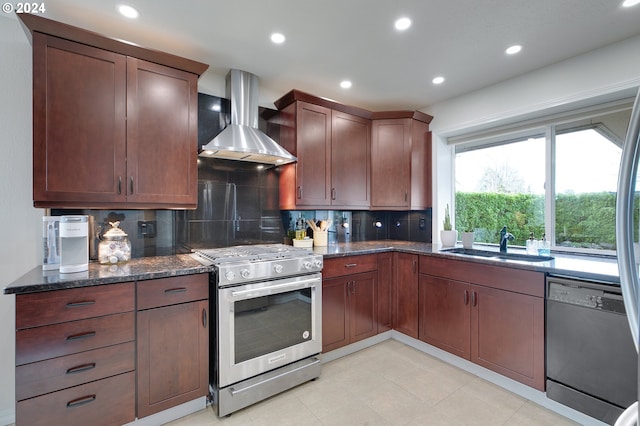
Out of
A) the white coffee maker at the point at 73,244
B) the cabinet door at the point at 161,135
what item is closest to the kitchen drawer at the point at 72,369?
the white coffee maker at the point at 73,244

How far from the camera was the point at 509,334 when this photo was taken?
218 centimetres

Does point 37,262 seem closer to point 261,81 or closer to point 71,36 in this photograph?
point 71,36

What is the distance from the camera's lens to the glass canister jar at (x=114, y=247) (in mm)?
2061

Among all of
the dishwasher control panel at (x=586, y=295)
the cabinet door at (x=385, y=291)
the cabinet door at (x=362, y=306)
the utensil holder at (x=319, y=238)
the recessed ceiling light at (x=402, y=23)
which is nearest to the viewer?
the dishwasher control panel at (x=586, y=295)

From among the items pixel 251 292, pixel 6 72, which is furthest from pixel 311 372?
pixel 6 72

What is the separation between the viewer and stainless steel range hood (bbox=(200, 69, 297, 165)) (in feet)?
7.99

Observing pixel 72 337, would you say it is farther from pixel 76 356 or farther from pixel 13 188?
pixel 13 188

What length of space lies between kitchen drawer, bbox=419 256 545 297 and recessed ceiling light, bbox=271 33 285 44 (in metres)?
2.22

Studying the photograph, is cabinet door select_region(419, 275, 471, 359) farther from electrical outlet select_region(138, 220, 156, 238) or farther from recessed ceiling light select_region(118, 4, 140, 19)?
recessed ceiling light select_region(118, 4, 140, 19)

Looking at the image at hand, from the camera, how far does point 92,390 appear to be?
1.64 meters

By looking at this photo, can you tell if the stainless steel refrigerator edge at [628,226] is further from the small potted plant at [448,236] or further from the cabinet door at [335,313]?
the small potted plant at [448,236]

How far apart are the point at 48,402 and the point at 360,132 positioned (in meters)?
3.25

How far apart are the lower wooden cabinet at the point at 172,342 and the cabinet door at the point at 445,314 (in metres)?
1.92

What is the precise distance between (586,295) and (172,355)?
2.63 metres
